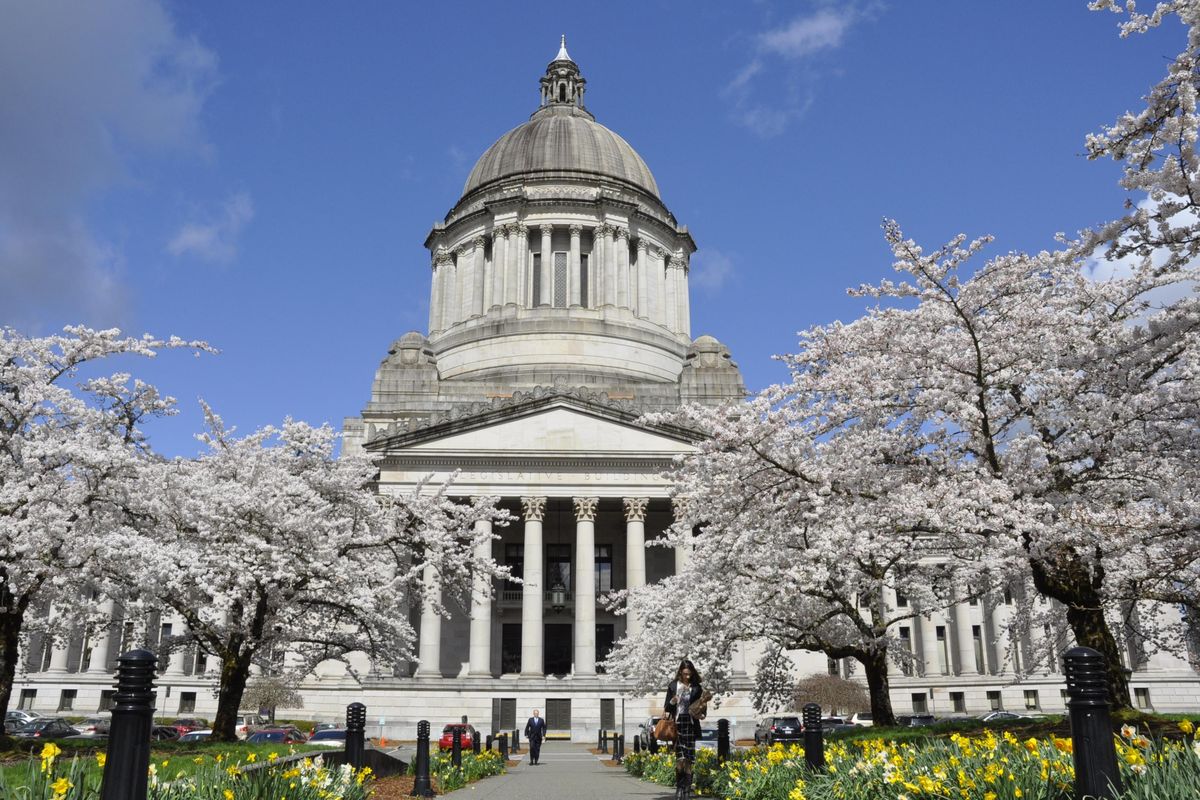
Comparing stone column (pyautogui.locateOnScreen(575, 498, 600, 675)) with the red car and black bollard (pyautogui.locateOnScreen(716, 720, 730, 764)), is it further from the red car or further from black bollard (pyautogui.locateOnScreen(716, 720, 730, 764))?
black bollard (pyautogui.locateOnScreen(716, 720, 730, 764))

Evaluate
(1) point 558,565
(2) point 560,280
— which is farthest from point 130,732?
(2) point 560,280

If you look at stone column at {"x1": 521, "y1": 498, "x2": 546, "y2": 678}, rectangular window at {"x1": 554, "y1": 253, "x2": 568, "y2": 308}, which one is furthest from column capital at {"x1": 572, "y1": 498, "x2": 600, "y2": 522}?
rectangular window at {"x1": 554, "y1": 253, "x2": 568, "y2": 308}

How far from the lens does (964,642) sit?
6169cm

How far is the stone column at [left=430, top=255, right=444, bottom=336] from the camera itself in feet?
228

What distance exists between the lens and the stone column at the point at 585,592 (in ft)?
154

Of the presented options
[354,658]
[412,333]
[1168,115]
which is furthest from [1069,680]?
[412,333]

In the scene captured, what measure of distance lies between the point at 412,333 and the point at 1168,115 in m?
54.7

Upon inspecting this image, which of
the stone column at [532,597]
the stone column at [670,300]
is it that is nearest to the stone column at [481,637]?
the stone column at [532,597]

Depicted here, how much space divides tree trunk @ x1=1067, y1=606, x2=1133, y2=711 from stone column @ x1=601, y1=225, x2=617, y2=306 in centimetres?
4891

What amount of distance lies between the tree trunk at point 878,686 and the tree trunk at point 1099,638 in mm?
6566

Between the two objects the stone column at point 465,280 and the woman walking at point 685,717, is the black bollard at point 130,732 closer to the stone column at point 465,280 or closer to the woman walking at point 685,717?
the woman walking at point 685,717

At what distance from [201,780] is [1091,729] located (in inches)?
312

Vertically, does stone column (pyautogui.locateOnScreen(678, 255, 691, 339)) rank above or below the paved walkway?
above

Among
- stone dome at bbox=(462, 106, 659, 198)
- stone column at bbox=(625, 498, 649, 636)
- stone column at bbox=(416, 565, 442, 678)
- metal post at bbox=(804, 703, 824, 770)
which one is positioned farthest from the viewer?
stone dome at bbox=(462, 106, 659, 198)
